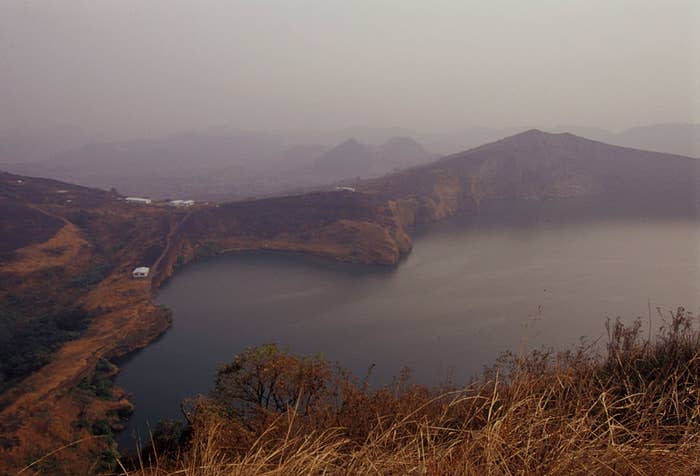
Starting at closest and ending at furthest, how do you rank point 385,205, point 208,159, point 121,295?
point 121,295 < point 385,205 < point 208,159

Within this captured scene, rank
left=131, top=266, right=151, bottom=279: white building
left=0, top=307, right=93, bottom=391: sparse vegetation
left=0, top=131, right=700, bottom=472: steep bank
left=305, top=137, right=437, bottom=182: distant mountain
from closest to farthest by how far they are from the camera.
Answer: left=0, top=131, right=700, bottom=472: steep bank, left=0, top=307, right=93, bottom=391: sparse vegetation, left=131, top=266, right=151, bottom=279: white building, left=305, top=137, right=437, bottom=182: distant mountain

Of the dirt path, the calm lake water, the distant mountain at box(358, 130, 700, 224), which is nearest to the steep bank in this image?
the dirt path

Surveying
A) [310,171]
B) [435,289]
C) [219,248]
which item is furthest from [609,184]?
[310,171]

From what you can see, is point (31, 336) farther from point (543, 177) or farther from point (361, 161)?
point (361, 161)

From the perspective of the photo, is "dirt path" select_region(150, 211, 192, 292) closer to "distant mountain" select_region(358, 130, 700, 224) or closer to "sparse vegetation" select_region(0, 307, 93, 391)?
"sparse vegetation" select_region(0, 307, 93, 391)

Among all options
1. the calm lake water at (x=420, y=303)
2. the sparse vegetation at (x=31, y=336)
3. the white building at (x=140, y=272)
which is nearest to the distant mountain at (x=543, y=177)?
the calm lake water at (x=420, y=303)

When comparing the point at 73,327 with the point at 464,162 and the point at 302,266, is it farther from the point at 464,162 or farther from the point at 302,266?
the point at 464,162

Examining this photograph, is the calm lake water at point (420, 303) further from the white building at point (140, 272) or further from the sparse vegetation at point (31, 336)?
the sparse vegetation at point (31, 336)

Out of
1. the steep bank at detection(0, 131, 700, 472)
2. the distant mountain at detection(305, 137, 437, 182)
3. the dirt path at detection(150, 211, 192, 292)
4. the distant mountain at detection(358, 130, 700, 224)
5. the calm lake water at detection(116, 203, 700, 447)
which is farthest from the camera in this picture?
the distant mountain at detection(305, 137, 437, 182)

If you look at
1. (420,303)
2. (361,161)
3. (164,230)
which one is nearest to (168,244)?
(164,230)
